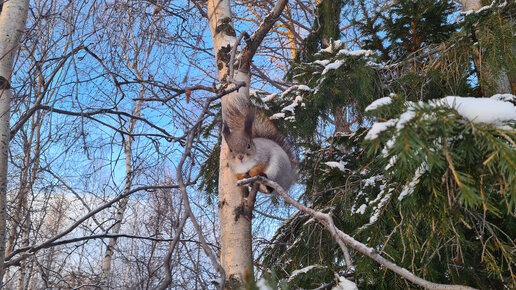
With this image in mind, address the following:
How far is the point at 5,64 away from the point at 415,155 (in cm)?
209

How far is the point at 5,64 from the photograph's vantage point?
212 centimetres

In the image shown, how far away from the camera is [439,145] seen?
928 millimetres

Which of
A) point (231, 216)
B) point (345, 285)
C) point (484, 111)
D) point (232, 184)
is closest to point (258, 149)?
point (232, 184)

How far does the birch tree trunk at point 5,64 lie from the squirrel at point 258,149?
110 centimetres

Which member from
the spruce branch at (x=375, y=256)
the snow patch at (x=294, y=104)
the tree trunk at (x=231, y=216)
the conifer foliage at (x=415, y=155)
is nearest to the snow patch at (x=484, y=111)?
the conifer foliage at (x=415, y=155)

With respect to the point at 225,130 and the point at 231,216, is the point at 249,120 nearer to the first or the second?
the point at 225,130

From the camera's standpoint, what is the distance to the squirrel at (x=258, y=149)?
7.30 feet

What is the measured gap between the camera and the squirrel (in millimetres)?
2227

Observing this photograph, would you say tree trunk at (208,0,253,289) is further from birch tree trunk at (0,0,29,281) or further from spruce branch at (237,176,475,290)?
birch tree trunk at (0,0,29,281)

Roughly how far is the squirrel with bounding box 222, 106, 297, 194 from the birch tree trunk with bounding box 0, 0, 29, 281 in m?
1.10

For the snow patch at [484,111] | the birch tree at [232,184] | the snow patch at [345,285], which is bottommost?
the snow patch at [345,285]

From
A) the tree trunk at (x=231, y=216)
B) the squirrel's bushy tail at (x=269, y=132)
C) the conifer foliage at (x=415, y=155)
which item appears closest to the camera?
the conifer foliage at (x=415, y=155)

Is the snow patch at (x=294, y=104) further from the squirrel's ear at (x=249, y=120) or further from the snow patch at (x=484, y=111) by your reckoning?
the snow patch at (x=484, y=111)

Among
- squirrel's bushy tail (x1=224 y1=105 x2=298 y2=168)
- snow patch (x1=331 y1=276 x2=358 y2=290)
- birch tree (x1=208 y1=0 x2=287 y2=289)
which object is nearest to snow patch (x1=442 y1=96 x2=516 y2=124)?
snow patch (x1=331 y1=276 x2=358 y2=290)
